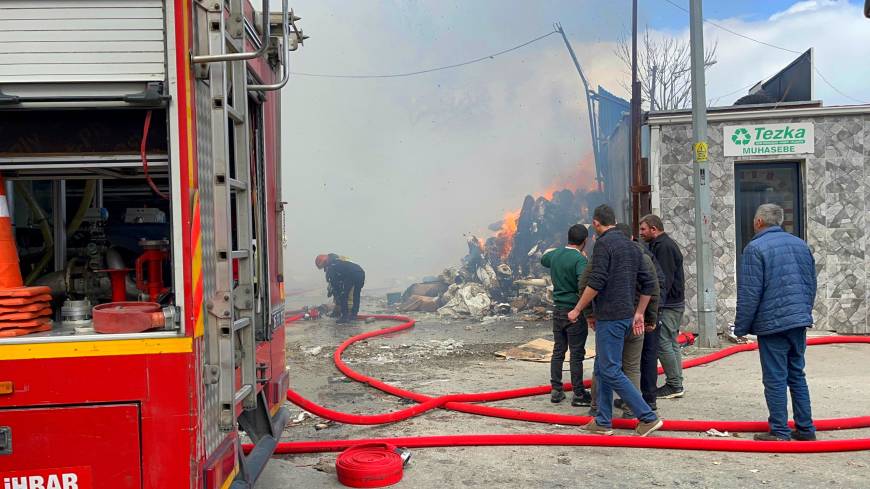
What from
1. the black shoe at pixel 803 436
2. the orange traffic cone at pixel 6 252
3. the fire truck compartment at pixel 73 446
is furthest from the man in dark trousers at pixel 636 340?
the orange traffic cone at pixel 6 252

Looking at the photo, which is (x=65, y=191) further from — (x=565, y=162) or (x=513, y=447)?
(x=565, y=162)

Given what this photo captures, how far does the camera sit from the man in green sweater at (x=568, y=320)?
6426mm

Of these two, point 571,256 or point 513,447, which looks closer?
point 513,447

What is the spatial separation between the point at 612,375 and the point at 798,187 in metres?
6.48

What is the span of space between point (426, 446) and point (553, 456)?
97 centimetres

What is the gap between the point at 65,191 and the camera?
4.19 metres

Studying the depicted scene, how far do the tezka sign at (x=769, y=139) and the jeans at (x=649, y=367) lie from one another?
5030mm

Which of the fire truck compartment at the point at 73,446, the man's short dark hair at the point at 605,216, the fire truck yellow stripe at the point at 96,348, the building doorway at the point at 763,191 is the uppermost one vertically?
the building doorway at the point at 763,191

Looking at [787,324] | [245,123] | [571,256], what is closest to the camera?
[245,123]

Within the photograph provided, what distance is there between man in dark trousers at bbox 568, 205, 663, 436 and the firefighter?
23.5 ft

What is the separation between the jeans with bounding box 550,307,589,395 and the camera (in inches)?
253

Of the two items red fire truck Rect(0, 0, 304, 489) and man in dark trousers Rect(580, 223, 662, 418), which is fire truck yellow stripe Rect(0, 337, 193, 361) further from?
man in dark trousers Rect(580, 223, 662, 418)

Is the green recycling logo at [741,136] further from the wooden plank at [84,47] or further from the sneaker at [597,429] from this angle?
the wooden plank at [84,47]

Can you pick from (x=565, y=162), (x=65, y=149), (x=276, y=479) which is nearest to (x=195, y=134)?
(x=65, y=149)
